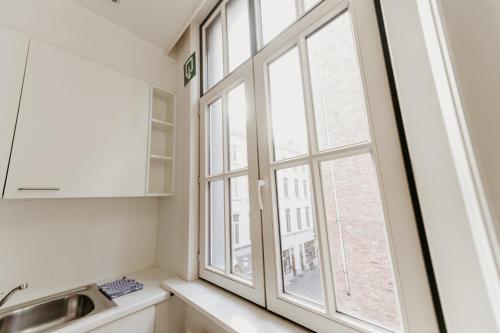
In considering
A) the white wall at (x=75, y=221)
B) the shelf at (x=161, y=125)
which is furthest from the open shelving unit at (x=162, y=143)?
the white wall at (x=75, y=221)

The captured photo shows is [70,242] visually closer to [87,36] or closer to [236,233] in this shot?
[236,233]

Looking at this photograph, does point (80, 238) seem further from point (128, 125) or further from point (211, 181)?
point (211, 181)

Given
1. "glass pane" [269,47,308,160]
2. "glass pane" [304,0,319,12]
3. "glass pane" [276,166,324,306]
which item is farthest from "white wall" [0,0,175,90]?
"glass pane" [276,166,324,306]

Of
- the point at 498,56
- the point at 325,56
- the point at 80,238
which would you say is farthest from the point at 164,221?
the point at 498,56

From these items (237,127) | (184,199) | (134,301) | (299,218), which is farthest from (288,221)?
(134,301)

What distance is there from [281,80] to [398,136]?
652mm

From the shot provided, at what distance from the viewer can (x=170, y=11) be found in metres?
1.56

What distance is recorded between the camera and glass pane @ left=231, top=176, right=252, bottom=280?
45.3 inches

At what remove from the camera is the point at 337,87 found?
0.84 m

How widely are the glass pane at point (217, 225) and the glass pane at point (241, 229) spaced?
0.39ft

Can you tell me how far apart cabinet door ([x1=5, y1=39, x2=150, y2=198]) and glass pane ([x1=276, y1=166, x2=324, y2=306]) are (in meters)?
1.10

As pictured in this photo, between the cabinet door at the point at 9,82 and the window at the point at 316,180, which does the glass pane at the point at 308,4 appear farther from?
the cabinet door at the point at 9,82

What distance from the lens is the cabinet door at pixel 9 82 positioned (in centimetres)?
102

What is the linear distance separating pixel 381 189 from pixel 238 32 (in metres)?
1.40
